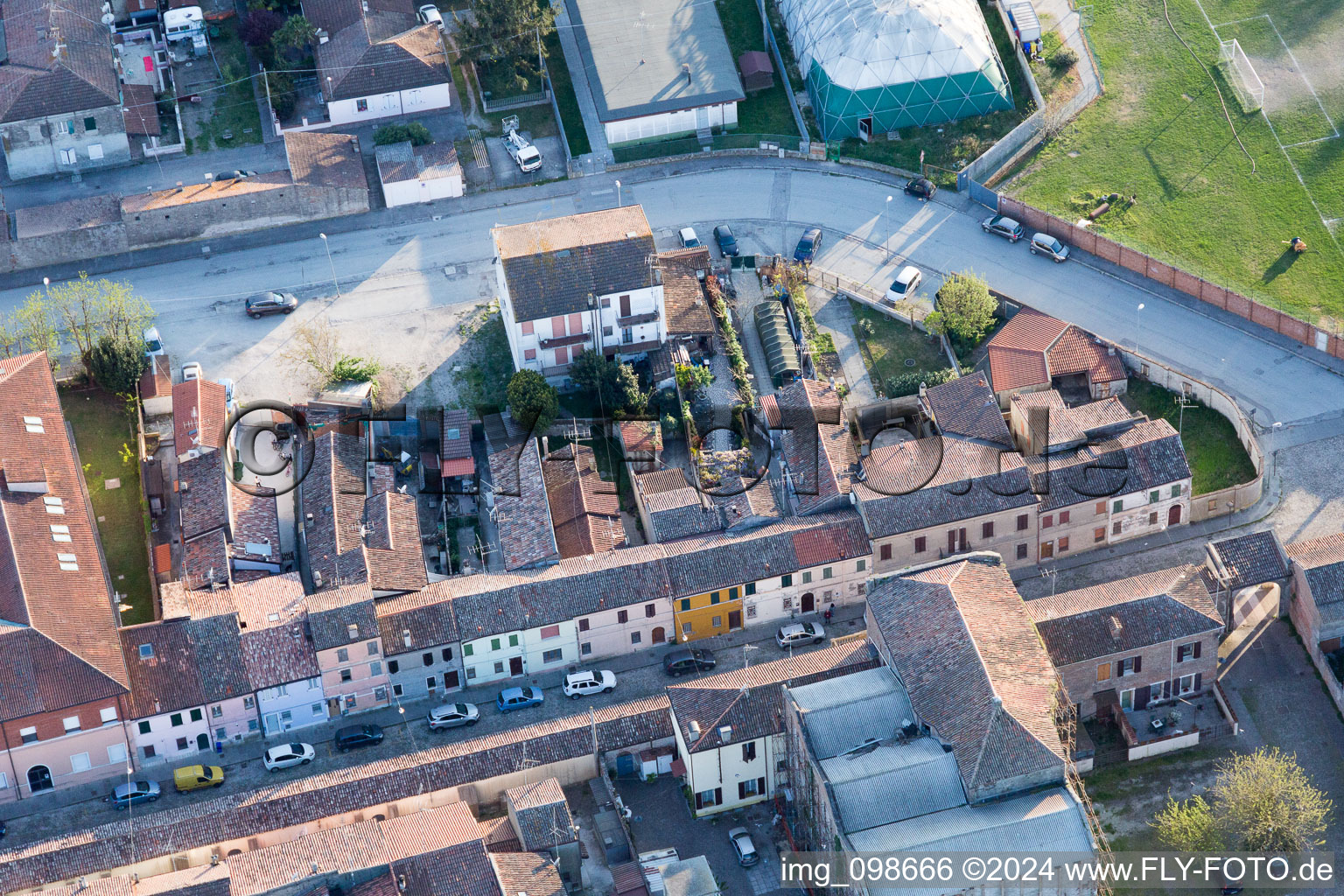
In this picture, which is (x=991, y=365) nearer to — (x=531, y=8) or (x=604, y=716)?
(x=604, y=716)

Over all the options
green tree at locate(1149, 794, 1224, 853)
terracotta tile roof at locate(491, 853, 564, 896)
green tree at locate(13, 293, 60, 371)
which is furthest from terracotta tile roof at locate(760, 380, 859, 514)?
green tree at locate(13, 293, 60, 371)

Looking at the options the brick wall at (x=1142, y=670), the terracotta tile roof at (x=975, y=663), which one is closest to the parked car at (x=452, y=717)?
the terracotta tile roof at (x=975, y=663)

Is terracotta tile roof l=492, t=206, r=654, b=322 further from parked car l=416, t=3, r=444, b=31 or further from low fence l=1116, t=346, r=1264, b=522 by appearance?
low fence l=1116, t=346, r=1264, b=522

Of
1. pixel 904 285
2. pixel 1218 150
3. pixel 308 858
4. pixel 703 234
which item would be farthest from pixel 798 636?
pixel 1218 150

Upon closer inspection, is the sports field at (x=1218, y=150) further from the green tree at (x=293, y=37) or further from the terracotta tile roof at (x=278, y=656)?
the terracotta tile roof at (x=278, y=656)

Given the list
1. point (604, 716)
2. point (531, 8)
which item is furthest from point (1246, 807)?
point (531, 8)

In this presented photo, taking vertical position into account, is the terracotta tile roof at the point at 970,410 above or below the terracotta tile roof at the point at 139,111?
below
